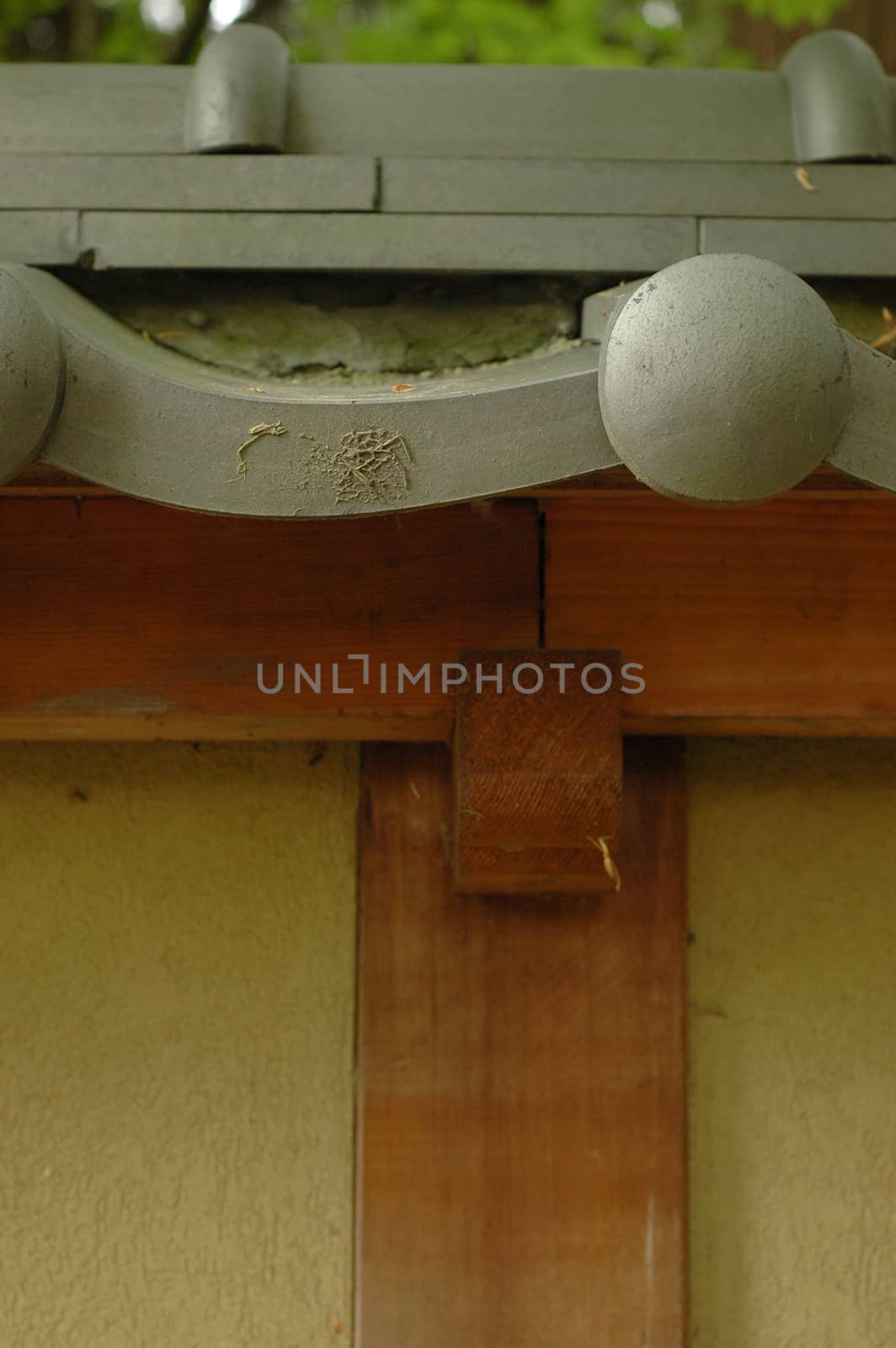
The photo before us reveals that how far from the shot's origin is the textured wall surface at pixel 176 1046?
1099 millimetres

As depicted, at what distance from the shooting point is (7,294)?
2.21 feet

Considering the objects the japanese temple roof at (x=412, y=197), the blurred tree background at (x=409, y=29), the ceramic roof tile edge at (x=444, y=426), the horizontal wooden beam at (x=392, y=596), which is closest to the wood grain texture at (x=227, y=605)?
the horizontal wooden beam at (x=392, y=596)

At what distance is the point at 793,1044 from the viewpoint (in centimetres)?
114

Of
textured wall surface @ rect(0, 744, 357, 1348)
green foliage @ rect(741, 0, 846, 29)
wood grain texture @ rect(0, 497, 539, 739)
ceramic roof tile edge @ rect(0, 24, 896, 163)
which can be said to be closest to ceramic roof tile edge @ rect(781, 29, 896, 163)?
ceramic roof tile edge @ rect(0, 24, 896, 163)

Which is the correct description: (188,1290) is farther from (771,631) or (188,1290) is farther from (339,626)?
(771,631)

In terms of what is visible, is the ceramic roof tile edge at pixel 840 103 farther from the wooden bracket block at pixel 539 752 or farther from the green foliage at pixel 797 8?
the green foliage at pixel 797 8

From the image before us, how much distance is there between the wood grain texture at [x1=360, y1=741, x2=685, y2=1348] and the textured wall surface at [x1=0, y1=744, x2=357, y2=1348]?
50 millimetres

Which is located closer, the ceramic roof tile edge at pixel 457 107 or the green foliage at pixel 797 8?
the ceramic roof tile edge at pixel 457 107

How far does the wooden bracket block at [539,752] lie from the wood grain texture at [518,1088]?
0.14 metres

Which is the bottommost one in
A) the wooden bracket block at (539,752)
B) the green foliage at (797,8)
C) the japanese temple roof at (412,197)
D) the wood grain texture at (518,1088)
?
the wood grain texture at (518,1088)

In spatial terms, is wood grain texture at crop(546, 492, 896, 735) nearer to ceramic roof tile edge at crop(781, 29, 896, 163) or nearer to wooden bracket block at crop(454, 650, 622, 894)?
wooden bracket block at crop(454, 650, 622, 894)

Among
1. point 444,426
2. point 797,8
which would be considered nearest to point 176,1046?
point 444,426

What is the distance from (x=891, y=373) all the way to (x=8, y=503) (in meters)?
0.71

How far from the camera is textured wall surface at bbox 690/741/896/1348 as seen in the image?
43.8 inches
